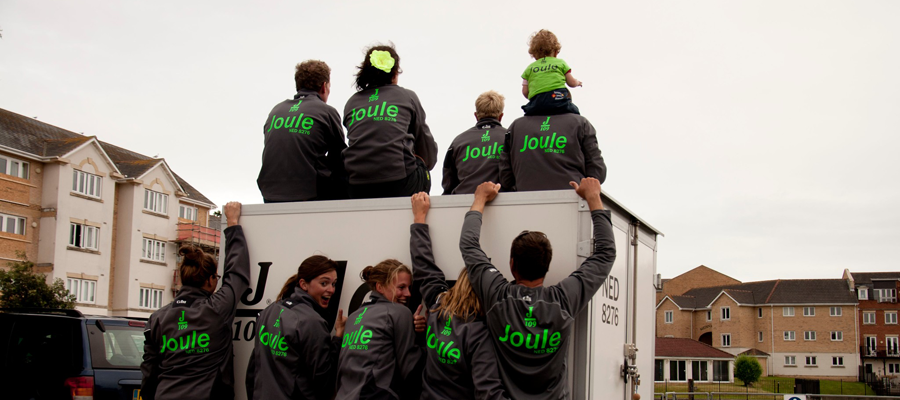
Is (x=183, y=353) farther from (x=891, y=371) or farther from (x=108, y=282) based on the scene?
(x=891, y=371)

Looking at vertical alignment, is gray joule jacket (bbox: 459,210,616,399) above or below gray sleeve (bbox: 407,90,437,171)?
below

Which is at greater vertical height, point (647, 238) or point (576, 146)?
point (576, 146)

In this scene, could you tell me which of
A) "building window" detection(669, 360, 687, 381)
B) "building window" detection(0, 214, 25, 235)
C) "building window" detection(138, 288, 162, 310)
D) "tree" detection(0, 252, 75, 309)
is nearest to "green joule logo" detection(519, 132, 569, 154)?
"tree" detection(0, 252, 75, 309)

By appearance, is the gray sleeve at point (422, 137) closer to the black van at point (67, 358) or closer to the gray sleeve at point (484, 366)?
the gray sleeve at point (484, 366)

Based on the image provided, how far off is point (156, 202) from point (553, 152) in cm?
4642

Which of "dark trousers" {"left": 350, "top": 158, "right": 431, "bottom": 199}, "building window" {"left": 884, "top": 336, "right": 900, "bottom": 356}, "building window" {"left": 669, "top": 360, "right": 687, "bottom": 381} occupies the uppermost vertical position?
"dark trousers" {"left": 350, "top": 158, "right": 431, "bottom": 199}

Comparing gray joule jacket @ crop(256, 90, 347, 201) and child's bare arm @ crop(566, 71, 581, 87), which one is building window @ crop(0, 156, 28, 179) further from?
child's bare arm @ crop(566, 71, 581, 87)

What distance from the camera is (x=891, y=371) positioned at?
87125 mm

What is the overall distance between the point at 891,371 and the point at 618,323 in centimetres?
9891

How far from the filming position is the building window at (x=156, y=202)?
46.2 m

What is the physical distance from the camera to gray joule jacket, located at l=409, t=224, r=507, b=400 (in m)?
3.55

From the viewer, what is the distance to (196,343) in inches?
179

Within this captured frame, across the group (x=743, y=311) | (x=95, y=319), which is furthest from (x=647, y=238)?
(x=743, y=311)

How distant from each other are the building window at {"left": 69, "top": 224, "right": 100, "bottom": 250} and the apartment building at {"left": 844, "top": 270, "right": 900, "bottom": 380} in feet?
272
